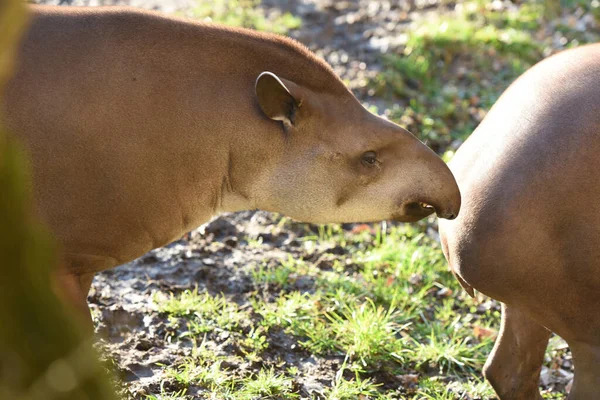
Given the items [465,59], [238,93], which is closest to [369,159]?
[238,93]

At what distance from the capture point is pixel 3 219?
5.98 feet

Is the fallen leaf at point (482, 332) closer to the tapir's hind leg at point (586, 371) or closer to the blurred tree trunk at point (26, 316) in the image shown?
the tapir's hind leg at point (586, 371)

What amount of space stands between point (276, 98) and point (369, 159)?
0.65m

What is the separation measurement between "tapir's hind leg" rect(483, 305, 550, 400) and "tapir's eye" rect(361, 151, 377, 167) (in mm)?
1058

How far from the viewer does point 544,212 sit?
3.93 meters

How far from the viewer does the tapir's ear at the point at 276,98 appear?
421cm

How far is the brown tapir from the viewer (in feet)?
13.2

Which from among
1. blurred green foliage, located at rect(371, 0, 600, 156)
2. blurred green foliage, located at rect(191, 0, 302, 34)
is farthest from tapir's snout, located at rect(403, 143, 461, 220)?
blurred green foliage, located at rect(191, 0, 302, 34)

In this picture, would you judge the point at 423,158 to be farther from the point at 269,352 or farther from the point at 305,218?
the point at 269,352

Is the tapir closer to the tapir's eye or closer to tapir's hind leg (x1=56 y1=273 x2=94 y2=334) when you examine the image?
the tapir's eye

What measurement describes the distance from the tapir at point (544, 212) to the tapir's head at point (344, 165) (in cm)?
32

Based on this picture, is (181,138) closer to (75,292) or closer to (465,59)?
(75,292)

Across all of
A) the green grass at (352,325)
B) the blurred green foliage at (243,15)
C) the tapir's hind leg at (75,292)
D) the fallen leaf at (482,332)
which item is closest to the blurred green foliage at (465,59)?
the blurred green foliage at (243,15)

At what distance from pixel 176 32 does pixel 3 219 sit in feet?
8.80
